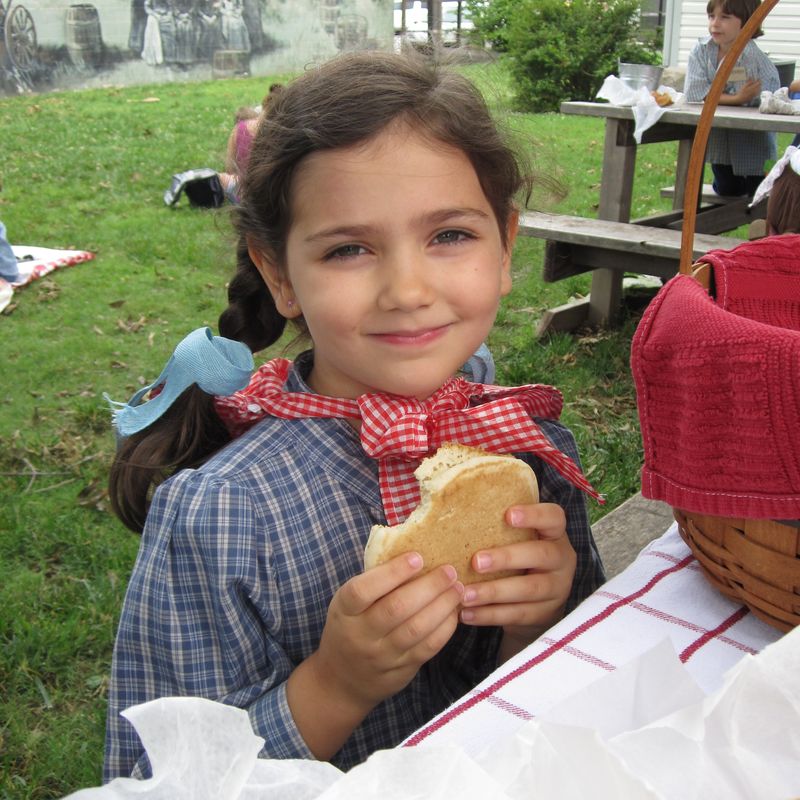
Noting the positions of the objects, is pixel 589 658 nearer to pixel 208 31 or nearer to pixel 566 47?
pixel 566 47

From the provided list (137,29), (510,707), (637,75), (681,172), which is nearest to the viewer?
(510,707)

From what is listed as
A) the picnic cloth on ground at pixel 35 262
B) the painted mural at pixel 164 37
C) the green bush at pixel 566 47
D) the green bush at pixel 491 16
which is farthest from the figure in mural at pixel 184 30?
the picnic cloth on ground at pixel 35 262

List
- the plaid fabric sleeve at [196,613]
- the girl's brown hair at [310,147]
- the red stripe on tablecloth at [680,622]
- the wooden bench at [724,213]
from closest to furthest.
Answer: the red stripe on tablecloth at [680,622], the plaid fabric sleeve at [196,613], the girl's brown hair at [310,147], the wooden bench at [724,213]

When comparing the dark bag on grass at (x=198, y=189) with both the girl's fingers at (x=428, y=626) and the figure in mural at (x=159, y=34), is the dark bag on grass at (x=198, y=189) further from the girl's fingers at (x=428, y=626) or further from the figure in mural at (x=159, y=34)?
the figure in mural at (x=159, y=34)

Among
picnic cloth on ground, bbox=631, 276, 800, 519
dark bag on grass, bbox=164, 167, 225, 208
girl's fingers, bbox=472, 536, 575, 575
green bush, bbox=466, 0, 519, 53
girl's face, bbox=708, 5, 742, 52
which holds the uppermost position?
green bush, bbox=466, 0, 519, 53

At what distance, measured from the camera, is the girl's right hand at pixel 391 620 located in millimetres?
1016

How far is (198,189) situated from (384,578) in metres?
7.27

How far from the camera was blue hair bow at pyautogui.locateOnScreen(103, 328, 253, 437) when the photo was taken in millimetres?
1458

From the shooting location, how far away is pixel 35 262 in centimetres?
614

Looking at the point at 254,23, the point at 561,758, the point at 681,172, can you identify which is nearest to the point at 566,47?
the point at 254,23

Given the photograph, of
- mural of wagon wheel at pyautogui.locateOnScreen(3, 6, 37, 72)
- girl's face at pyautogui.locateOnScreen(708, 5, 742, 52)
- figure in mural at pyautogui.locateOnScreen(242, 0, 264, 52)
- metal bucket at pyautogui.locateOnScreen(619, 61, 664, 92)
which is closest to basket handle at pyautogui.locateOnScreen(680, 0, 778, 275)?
metal bucket at pyautogui.locateOnScreen(619, 61, 664, 92)

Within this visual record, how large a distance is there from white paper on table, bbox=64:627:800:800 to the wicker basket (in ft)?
0.61

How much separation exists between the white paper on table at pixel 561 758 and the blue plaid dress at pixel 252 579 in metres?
0.56

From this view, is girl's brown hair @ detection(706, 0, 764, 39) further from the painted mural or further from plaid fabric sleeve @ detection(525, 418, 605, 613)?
the painted mural
